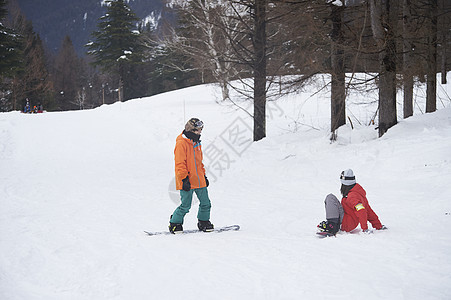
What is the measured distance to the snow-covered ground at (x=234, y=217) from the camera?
371 centimetres

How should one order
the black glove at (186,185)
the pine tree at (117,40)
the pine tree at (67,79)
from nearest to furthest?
the black glove at (186,185)
the pine tree at (117,40)
the pine tree at (67,79)

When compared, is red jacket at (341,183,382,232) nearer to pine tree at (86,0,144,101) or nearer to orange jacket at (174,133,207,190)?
orange jacket at (174,133,207,190)

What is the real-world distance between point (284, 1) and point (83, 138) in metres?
10.8

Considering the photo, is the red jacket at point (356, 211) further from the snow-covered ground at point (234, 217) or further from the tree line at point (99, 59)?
the tree line at point (99, 59)

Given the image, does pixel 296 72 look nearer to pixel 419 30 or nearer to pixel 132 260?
pixel 419 30

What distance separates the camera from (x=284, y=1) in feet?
33.5

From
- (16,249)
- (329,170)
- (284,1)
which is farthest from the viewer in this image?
(284,1)

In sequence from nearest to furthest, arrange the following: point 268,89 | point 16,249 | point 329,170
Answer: point 16,249 < point 329,170 < point 268,89

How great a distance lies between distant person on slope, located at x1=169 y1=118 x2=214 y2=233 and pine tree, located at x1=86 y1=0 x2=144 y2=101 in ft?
98.8

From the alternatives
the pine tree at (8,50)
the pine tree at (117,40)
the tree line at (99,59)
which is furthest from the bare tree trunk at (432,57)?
the pine tree at (8,50)

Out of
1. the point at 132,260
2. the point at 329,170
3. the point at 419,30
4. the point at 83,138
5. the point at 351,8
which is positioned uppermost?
the point at 351,8

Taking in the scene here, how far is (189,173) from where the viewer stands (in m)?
5.61

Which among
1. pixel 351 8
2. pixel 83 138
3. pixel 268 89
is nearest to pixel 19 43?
pixel 83 138

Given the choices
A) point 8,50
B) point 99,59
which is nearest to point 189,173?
point 8,50
